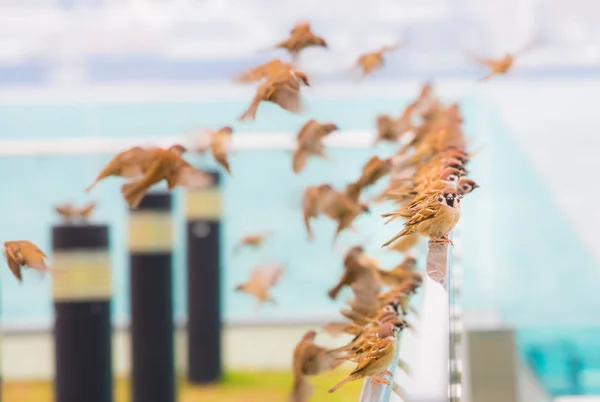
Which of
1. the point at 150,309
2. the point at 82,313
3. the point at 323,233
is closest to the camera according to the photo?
the point at 82,313

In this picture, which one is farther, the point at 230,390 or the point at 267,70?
the point at 230,390

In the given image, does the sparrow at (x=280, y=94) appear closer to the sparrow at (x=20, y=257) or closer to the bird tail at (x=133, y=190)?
the bird tail at (x=133, y=190)

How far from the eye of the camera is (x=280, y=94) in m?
0.85

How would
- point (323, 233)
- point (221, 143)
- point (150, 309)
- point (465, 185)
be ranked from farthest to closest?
point (323, 233), point (150, 309), point (221, 143), point (465, 185)

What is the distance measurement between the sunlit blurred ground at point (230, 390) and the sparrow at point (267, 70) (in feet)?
6.49

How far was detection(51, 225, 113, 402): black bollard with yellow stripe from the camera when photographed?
2188 millimetres

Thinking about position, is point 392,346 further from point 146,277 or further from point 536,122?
point 536,122

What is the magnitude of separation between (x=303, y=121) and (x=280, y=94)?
3.13m

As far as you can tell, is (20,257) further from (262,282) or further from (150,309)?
(150,309)

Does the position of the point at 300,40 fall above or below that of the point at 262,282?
above

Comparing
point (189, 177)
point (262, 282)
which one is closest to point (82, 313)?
point (262, 282)

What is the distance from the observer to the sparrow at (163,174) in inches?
34.9

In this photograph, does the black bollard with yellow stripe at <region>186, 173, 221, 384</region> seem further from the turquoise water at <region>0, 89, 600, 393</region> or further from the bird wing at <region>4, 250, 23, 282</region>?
the bird wing at <region>4, 250, 23, 282</region>

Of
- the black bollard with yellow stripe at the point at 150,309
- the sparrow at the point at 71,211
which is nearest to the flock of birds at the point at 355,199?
the sparrow at the point at 71,211
